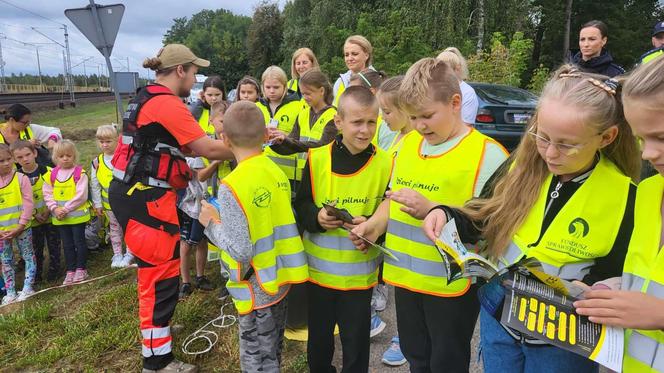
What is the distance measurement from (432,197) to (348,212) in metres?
0.54

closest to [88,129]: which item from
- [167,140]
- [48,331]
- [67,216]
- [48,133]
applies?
[48,133]

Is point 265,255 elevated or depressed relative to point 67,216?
elevated

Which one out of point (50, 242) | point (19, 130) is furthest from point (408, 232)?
point (19, 130)

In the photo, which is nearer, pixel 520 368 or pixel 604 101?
pixel 604 101

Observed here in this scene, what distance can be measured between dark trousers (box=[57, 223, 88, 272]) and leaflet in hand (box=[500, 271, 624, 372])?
17.8 ft

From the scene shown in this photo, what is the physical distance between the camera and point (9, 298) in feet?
16.3

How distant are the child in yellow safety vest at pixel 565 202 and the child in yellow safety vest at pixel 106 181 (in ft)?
16.0

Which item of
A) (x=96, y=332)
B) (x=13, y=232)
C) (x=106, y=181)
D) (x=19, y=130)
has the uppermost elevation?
(x=19, y=130)

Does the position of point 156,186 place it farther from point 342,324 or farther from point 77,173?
point 77,173

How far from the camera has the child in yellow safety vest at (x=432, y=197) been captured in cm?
202

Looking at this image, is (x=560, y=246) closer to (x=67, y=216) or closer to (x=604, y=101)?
(x=604, y=101)

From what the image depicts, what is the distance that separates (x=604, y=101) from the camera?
148 cm

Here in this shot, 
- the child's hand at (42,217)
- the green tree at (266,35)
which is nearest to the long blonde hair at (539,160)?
the child's hand at (42,217)

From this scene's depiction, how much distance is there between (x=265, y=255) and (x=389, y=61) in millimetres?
14452
